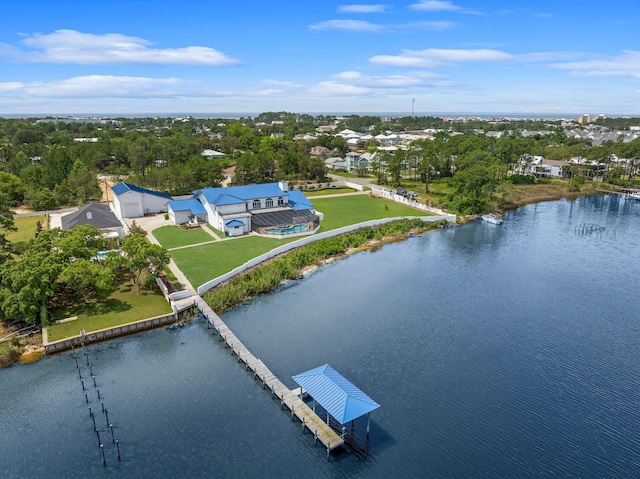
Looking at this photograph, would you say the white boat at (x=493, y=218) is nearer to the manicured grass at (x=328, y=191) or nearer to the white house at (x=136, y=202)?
the manicured grass at (x=328, y=191)

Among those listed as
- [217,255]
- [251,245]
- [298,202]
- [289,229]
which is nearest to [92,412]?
[217,255]

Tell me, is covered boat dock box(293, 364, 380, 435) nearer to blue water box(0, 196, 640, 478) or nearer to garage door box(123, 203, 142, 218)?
blue water box(0, 196, 640, 478)

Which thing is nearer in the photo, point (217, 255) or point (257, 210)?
point (217, 255)

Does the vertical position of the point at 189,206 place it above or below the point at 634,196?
above

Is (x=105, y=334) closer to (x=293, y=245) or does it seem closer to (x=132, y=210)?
(x=293, y=245)

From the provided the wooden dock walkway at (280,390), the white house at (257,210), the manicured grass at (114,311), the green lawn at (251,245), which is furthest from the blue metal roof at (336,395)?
the white house at (257,210)

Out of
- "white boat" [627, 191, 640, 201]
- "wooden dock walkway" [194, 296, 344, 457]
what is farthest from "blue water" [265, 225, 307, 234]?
"white boat" [627, 191, 640, 201]
